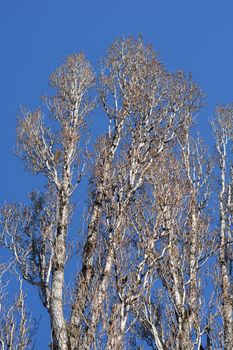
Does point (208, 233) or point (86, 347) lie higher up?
point (208, 233)

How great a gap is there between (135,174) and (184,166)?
A: 2.06 m

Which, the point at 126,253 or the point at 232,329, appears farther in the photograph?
the point at 232,329

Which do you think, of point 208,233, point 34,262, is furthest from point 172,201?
point 34,262

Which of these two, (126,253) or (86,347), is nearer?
(86,347)

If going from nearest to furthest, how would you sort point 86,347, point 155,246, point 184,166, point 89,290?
point 86,347 → point 89,290 → point 155,246 → point 184,166

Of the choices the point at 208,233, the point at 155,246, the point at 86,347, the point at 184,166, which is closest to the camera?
the point at 86,347

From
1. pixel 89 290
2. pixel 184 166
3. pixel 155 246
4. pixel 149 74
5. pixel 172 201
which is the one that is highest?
pixel 149 74

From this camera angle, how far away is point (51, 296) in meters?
14.9

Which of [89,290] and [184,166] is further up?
[184,166]

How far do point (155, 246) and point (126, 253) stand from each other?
2.83 feet

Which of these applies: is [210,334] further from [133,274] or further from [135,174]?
[135,174]

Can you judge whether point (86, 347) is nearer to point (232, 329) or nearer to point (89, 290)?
point (89, 290)

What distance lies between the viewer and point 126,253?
14.2 meters

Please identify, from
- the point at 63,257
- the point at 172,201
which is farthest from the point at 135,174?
the point at 63,257
